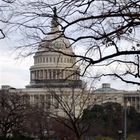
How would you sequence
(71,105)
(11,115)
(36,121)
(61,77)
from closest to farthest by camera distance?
(61,77), (71,105), (11,115), (36,121)

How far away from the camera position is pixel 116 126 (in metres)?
75.6

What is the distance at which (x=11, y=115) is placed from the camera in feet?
164

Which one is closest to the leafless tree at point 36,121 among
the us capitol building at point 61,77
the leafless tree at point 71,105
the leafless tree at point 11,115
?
the us capitol building at point 61,77

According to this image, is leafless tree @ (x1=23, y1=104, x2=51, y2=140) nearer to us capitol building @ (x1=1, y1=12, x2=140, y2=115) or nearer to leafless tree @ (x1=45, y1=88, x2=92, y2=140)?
us capitol building @ (x1=1, y1=12, x2=140, y2=115)

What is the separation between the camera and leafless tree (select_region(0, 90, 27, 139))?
165ft

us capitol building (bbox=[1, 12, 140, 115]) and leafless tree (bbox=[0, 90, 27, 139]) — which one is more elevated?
us capitol building (bbox=[1, 12, 140, 115])

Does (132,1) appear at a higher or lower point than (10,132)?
higher

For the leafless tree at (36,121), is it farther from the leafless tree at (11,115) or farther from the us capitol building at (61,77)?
the leafless tree at (11,115)

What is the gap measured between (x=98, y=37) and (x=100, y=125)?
63.1 metres

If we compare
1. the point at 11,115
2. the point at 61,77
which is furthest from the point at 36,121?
the point at 61,77

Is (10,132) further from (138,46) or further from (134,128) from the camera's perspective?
(138,46)

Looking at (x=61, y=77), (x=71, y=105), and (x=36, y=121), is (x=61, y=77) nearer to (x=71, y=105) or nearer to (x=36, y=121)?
(x=71, y=105)

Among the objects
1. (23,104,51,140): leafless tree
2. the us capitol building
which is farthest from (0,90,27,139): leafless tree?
the us capitol building

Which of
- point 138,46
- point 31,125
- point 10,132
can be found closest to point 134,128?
point 31,125
